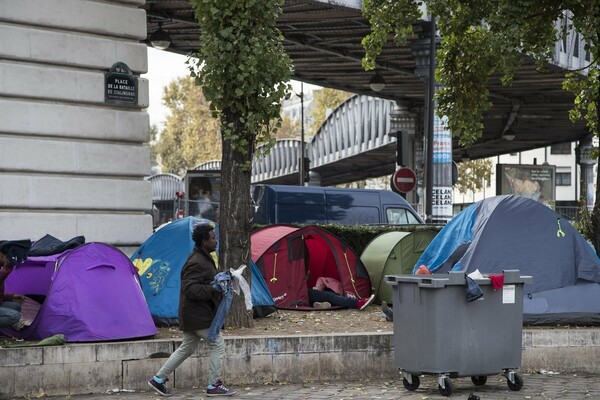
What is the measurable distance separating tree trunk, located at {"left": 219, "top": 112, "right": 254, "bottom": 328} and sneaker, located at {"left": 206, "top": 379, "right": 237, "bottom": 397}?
2702 millimetres

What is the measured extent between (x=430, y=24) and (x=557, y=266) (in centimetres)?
1373

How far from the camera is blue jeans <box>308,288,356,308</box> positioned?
18.0 metres

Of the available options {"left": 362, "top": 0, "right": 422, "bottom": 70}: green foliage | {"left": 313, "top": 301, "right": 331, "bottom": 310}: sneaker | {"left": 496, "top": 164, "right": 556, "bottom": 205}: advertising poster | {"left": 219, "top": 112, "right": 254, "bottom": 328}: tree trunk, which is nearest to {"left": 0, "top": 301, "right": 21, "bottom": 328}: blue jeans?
{"left": 219, "top": 112, "right": 254, "bottom": 328}: tree trunk

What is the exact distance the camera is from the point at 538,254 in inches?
604

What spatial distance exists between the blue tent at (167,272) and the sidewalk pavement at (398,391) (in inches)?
99.8

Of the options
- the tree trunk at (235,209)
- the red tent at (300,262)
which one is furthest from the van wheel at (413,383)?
the red tent at (300,262)

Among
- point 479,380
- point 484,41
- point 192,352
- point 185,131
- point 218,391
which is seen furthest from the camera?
point 185,131

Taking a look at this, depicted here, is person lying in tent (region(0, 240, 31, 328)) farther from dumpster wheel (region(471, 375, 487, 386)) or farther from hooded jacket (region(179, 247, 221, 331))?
dumpster wheel (region(471, 375, 487, 386))

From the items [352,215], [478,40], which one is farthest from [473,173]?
[478,40]

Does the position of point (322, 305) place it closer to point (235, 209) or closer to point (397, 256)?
→ point (397, 256)

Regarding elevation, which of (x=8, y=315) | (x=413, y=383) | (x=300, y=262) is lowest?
(x=413, y=383)

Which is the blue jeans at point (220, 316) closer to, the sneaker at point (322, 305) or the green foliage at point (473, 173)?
the sneaker at point (322, 305)

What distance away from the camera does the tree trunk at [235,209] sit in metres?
14.6

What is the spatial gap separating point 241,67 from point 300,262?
499 cm
